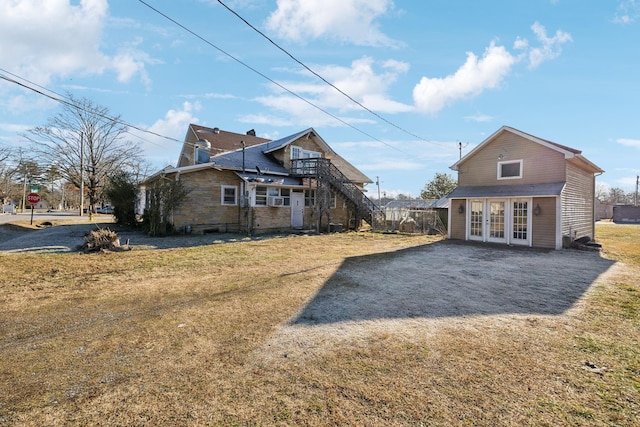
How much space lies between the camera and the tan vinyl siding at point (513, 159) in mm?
13289

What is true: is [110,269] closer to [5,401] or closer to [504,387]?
[5,401]

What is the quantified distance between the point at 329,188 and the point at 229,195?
604 cm

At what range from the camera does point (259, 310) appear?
197 inches

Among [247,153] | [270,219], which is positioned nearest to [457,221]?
[270,219]

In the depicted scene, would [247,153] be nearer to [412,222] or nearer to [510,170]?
[412,222]

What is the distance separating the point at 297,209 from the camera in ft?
66.1

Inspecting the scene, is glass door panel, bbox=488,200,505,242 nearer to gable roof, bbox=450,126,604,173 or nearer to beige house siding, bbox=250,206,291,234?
gable roof, bbox=450,126,604,173

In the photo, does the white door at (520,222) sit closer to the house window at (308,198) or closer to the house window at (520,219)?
the house window at (520,219)

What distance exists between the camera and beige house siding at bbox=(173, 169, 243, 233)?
15.9m

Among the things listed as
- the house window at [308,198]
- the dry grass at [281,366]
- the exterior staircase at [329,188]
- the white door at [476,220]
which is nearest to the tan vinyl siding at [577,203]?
the white door at [476,220]

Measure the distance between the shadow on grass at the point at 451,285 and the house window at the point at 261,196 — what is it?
A: 30.3 feet

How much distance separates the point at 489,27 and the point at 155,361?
542 inches

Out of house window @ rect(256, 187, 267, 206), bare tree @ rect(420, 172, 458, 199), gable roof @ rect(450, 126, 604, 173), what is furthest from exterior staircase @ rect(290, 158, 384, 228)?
bare tree @ rect(420, 172, 458, 199)

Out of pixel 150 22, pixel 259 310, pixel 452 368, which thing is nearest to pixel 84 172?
pixel 150 22
